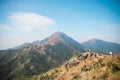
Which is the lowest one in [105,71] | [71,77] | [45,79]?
[45,79]

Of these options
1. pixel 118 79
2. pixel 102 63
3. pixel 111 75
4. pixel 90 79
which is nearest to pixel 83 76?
pixel 90 79

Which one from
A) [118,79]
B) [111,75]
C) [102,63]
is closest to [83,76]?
[102,63]

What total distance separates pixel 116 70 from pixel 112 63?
16.4 ft

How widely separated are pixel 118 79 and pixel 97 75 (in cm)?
1419

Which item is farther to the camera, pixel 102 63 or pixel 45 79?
pixel 45 79

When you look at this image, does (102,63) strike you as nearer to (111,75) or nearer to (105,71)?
(105,71)

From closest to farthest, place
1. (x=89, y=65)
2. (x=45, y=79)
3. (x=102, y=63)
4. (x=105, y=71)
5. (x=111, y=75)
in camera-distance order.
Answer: (x=111, y=75) → (x=105, y=71) → (x=102, y=63) → (x=89, y=65) → (x=45, y=79)

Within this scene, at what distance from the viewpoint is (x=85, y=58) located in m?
97.2

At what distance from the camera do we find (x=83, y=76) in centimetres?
7719

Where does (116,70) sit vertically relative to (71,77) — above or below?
above

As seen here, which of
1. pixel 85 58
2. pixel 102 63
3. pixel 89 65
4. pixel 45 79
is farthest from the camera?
pixel 45 79

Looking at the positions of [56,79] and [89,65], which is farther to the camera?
[56,79]

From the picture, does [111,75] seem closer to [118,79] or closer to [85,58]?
[118,79]

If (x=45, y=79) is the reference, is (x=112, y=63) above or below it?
above
